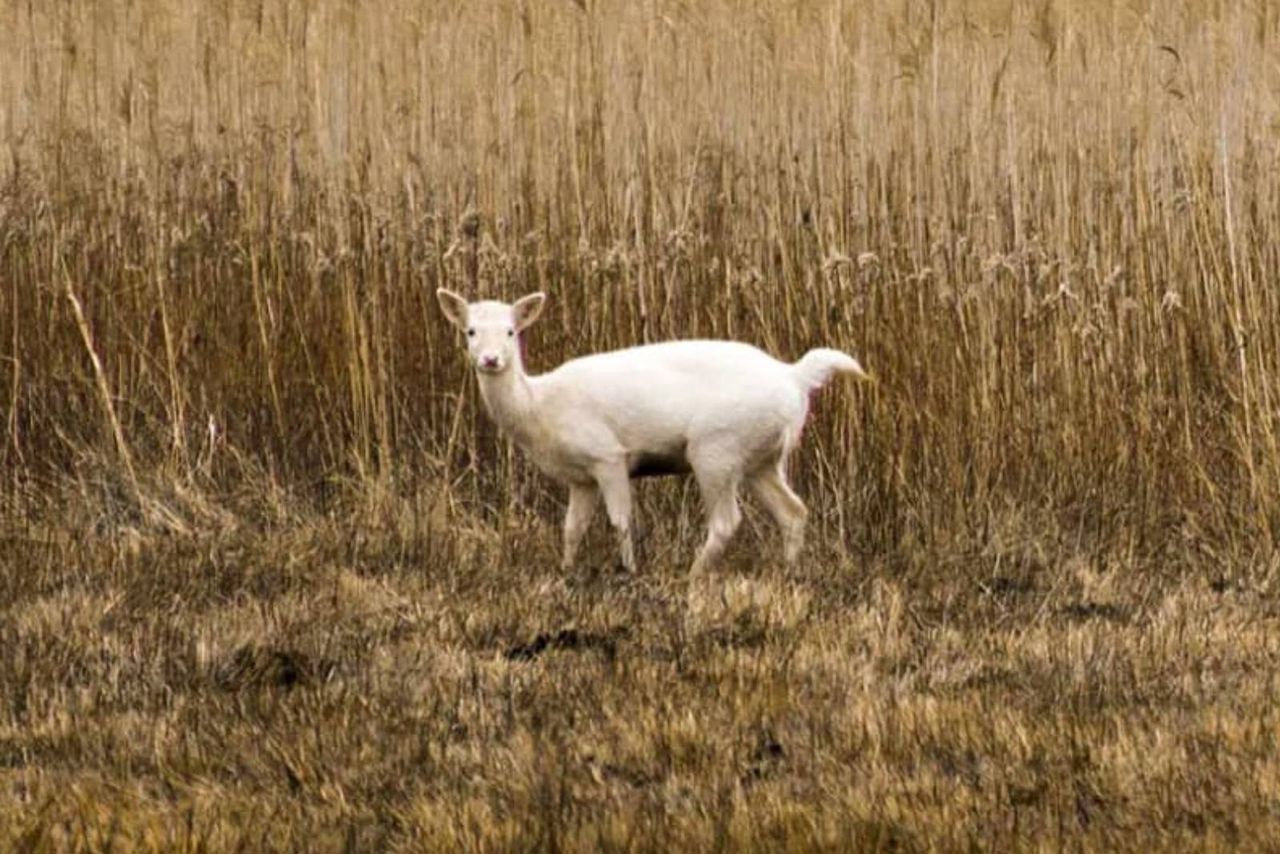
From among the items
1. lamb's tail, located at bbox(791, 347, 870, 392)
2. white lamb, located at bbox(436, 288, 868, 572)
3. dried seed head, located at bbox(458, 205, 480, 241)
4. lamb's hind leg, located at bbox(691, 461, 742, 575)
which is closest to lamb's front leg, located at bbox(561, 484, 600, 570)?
white lamb, located at bbox(436, 288, 868, 572)

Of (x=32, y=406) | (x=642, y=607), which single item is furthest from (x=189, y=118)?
(x=642, y=607)

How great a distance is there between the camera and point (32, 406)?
8.10m

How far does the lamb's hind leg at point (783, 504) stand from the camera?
22.8 ft

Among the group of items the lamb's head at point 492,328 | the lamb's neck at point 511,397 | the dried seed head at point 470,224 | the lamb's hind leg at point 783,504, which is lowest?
the lamb's hind leg at point 783,504

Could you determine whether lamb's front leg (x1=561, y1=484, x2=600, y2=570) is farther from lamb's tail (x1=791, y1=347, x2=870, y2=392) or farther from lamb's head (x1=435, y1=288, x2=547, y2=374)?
lamb's tail (x1=791, y1=347, x2=870, y2=392)

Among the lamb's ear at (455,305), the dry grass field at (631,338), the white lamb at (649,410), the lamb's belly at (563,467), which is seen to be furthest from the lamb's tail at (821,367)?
the lamb's ear at (455,305)

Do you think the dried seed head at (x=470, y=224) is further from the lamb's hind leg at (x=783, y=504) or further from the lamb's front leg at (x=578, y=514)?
the lamb's hind leg at (x=783, y=504)

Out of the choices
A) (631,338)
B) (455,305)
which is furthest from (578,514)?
(631,338)

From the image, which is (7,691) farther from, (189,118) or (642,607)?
(189,118)

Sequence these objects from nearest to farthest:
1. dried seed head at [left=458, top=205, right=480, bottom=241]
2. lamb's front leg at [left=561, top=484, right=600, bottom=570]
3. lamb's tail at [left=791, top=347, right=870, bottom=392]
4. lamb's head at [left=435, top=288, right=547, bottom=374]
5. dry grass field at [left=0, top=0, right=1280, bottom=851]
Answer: dry grass field at [left=0, top=0, right=1280, bottom=851] < lamb's head at [left=435, top=288, right=547, bottom=374] < lamb's tail at [left=791, top=347, right=870, bottom=392] < lamb's front leg at [left=561, top=484, right=600, bottom=570] < dried seed head at [left=458, top=205, right=480, bottom=241]

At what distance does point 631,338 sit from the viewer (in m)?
7.91

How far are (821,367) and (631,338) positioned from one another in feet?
4.03

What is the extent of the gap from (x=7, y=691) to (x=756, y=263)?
3.21 m

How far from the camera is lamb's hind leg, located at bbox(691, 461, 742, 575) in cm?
670
